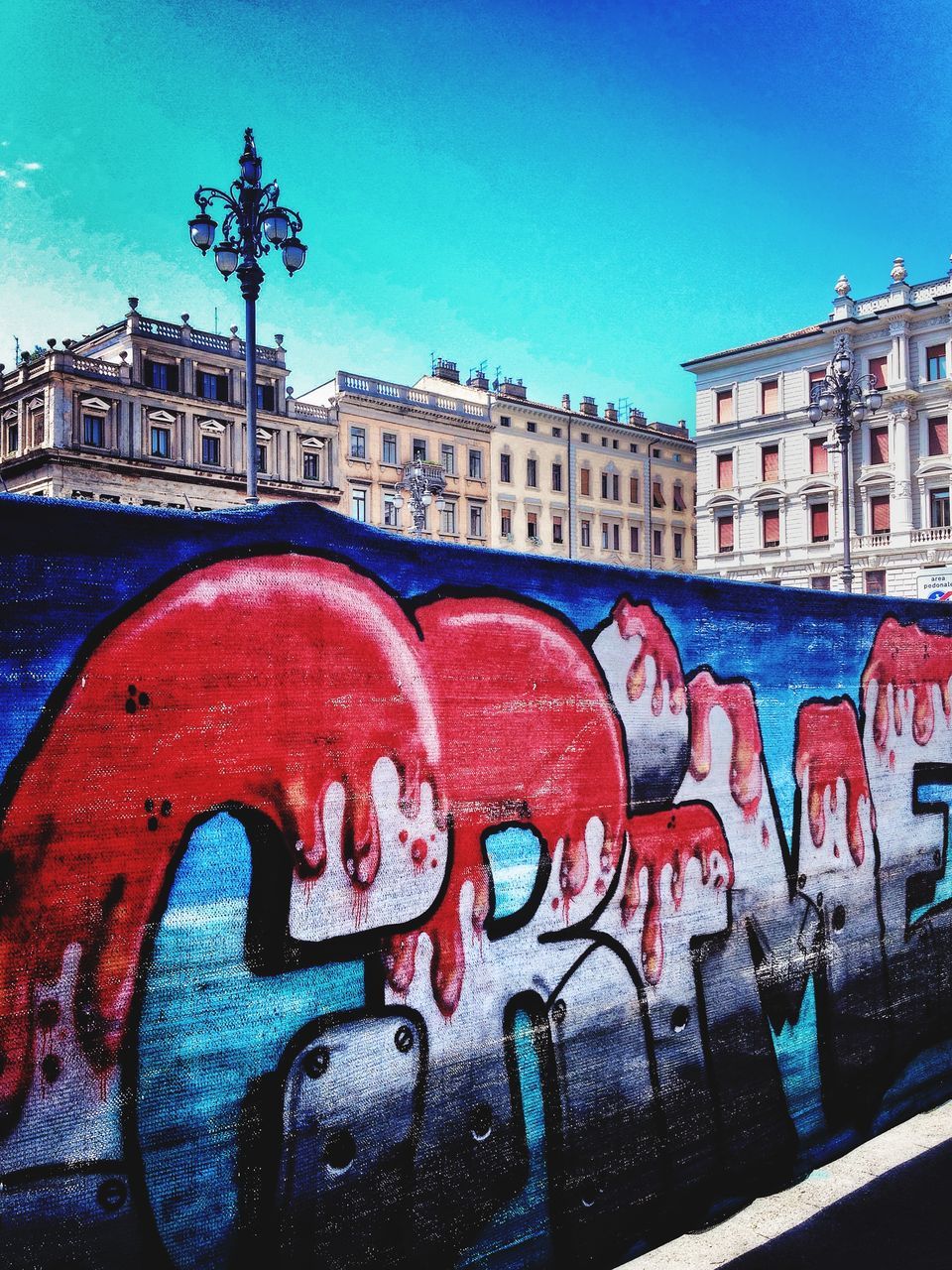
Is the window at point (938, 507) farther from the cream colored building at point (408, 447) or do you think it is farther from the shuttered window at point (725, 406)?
A: the cream colored building at point (408, 447)

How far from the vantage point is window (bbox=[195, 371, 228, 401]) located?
4222 cm

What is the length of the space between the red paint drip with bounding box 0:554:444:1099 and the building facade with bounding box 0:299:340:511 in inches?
1463

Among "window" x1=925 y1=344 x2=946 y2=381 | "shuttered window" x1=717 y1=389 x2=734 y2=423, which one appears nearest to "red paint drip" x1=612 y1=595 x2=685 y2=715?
→ "window" x1=925 y1=344 x2=946 y2=381

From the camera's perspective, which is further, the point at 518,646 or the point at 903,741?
the point at 903,741

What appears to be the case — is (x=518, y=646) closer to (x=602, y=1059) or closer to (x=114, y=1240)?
(x=602, y=1059)

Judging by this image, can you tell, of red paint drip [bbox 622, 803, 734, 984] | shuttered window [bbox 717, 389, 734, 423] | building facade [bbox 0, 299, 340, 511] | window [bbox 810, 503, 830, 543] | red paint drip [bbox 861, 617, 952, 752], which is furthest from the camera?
shuttered window [bbox 717, 389, 734, 423]

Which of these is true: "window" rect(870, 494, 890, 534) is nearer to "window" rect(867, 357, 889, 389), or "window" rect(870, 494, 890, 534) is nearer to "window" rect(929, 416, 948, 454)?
"window" rect(929, 416, 948, 454)

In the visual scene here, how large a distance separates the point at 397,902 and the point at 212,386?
42.6m

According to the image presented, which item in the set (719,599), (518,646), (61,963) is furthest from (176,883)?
(719,599)

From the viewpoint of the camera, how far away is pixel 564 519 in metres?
51.4

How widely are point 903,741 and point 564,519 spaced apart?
47.1 m

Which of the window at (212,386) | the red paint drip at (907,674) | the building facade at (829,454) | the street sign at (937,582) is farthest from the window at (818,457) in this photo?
the red paint drip at (907,674)

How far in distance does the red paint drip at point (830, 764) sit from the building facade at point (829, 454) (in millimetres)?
35814

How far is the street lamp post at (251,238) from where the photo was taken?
12.9m
